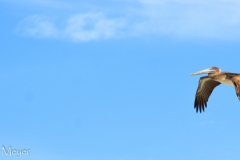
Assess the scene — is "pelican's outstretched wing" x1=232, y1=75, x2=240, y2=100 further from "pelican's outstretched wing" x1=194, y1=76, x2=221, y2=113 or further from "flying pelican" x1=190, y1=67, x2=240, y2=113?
"pelican's outstretched wing" x1=194, y1=76, x2=221, y2=113

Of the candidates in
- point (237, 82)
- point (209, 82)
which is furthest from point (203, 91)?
point (237, 82)

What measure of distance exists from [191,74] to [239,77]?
4016mm

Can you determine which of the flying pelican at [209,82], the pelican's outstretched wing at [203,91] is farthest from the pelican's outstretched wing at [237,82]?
the pelican's outstretched wing at [203,91]

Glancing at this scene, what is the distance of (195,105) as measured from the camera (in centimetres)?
3250

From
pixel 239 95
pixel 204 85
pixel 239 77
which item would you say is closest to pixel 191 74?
pixel 204 85

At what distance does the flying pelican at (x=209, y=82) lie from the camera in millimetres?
29812

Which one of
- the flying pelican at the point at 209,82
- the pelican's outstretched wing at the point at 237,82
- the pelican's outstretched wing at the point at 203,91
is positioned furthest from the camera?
the pelican's outstretched wing at the point at 203,91

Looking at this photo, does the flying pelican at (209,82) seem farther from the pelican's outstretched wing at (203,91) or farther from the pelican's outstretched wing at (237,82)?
the pelican's outstretched wing at (237,82)

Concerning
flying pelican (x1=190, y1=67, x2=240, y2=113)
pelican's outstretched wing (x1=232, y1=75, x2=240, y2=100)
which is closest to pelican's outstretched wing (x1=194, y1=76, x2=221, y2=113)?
flying pelican (x1=190, y1=67, x2=240, y2=113)

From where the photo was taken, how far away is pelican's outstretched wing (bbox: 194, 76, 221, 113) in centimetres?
3146

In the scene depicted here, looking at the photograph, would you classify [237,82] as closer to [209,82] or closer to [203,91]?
[209,82]

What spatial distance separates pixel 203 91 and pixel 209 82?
0.79m

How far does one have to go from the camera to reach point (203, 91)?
105 ft

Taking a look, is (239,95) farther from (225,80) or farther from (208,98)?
(208,98)
